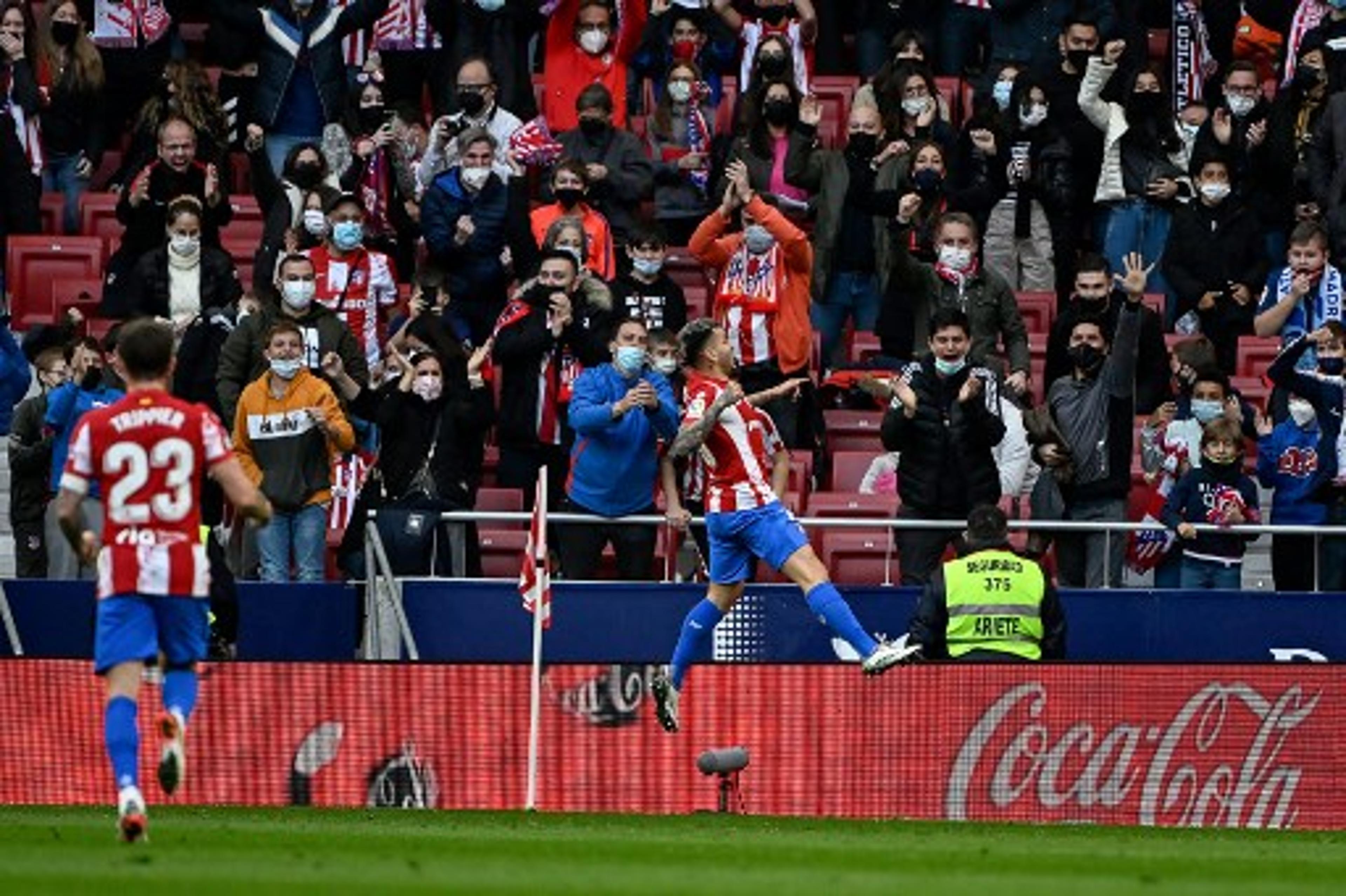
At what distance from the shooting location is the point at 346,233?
24.6 meters

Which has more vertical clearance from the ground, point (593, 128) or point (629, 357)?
point (593, 128)

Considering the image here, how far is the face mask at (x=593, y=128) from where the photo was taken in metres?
25.7

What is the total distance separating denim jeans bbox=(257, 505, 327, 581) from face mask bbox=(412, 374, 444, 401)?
0.95 metres

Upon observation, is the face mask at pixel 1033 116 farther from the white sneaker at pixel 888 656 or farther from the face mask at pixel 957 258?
the white sneaker at pixel 888 656

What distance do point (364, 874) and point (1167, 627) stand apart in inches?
392

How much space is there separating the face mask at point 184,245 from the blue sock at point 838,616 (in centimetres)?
668

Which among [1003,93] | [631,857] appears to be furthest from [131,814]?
[1003,93]

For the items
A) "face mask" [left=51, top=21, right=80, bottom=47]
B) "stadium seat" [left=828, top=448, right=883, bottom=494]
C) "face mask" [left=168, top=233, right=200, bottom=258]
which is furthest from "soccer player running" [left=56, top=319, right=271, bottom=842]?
"face mask" [left=51, top=21, right=80, bottom=47]

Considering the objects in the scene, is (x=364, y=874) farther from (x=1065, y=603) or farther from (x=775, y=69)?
(x=775, y=69)

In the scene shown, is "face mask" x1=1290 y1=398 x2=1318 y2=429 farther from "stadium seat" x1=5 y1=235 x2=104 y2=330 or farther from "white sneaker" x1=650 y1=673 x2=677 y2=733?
"stadium seat" x1=5 y1=235 x2=104 y2=330

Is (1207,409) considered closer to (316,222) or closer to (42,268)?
(316,222)

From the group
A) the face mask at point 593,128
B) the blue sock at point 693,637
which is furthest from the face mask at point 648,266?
the blue sock at point 693,637

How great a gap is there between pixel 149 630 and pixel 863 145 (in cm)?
1124

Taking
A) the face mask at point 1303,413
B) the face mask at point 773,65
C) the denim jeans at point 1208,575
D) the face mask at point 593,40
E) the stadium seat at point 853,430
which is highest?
the face mask at point 593,40
